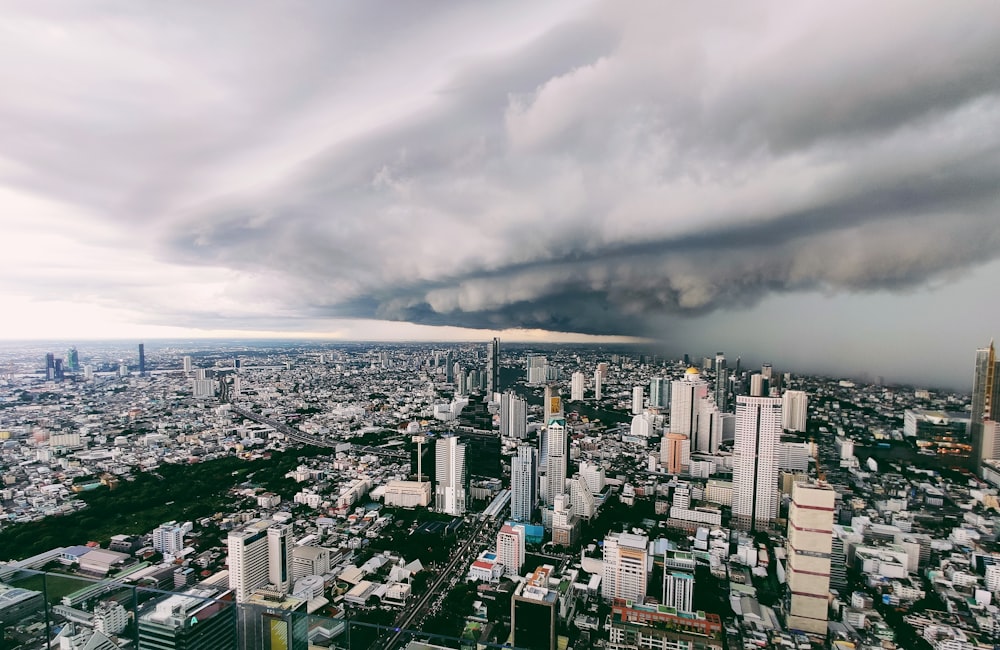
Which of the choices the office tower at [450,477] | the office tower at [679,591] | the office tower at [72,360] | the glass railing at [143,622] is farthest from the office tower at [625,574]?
the office tower at [72,360]

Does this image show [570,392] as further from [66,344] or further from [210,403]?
[66,344]

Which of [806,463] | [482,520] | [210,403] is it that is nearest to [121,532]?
[482,520]

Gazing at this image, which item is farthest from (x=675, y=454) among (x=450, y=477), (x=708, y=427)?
(x=450, y=477)

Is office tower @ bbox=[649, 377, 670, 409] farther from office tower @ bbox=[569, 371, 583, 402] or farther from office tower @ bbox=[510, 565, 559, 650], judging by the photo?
office tower @ bbox=[510, 565, 559, 650]

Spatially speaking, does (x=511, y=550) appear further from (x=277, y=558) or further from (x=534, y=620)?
(x=277, y=558)

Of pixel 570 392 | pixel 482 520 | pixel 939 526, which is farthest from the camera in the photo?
pixel 570 392

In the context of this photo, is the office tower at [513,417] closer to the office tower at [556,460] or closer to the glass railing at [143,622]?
the office tower at [556,460]
